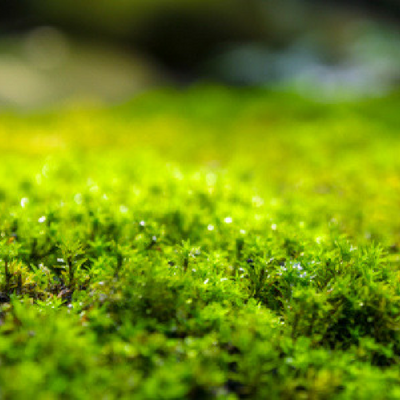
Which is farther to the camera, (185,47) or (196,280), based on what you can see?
(185,47)

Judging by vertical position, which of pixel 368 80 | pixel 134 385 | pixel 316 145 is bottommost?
pixel 134 385

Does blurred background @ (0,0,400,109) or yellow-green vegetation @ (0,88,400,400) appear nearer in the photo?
yellow-green vegetation @ (0,88,400,400)

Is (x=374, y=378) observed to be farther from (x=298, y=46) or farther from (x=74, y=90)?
(x=298, y=46)

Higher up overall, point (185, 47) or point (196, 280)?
point (185, 47)

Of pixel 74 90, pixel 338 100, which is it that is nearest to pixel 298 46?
pixel 338 100
